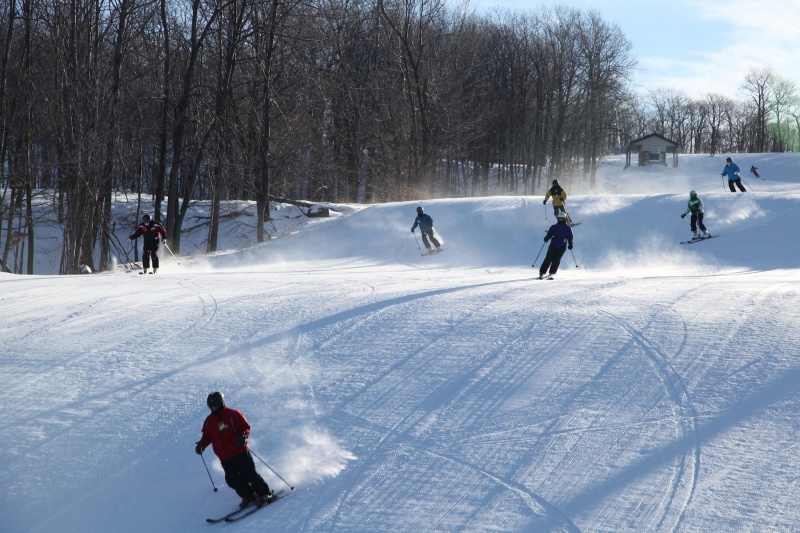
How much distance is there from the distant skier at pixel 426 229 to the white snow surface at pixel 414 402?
687 cm

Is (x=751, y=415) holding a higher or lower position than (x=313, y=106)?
lower

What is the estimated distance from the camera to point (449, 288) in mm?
12695

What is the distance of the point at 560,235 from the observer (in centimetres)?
1384

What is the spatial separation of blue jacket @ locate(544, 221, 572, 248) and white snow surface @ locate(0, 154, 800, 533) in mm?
898

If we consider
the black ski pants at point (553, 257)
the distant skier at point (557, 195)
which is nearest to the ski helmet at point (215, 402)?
the black ski pants at point (553, 257)

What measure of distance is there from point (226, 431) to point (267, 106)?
754 inches

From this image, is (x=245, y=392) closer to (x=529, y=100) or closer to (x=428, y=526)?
(x=428, y=526)

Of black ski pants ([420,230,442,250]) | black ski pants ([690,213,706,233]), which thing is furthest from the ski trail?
black ski pants ([690,213,706,233])

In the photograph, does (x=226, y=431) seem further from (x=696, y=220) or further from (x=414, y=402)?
(x=696, y=220)

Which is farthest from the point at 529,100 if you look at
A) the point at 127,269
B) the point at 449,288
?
the point at 449,288

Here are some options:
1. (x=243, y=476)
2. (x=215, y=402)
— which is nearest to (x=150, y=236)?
(x=215, y=402)

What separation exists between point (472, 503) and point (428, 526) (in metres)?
0.48

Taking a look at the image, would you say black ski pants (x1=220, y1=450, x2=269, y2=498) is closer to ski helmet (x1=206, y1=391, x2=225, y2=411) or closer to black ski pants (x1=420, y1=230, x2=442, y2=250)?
ski helmet (x1=206, y1=391, x2=225, y2=411)

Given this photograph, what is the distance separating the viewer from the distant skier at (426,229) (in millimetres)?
20250
